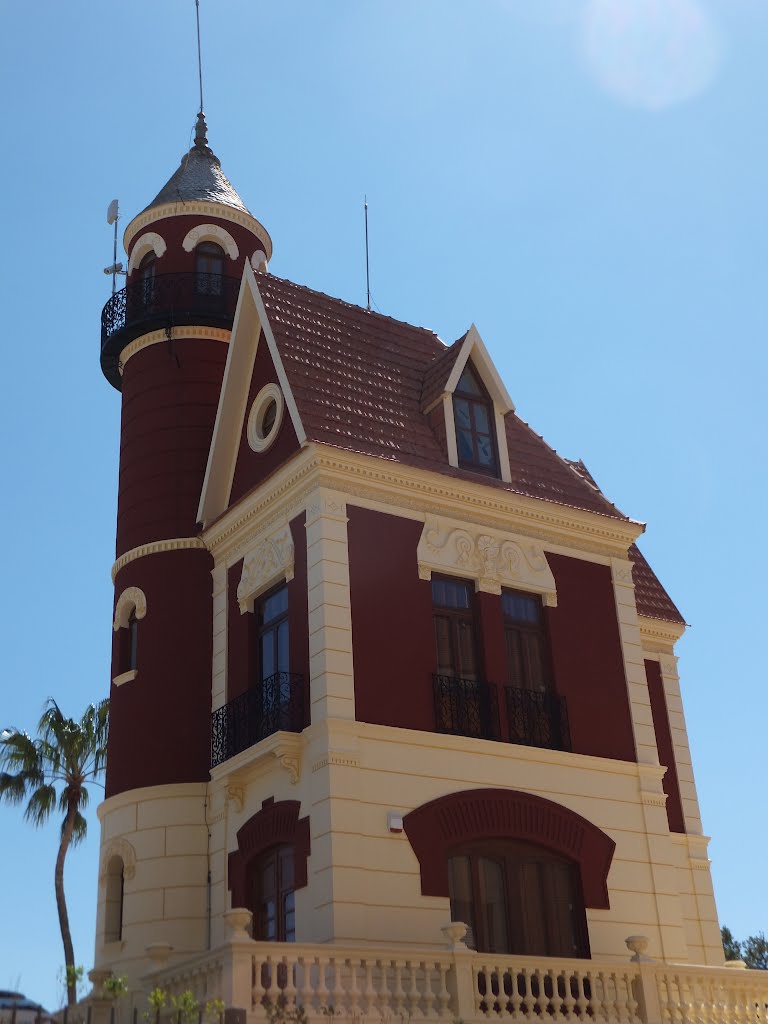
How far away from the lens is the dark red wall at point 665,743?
25.3 meters

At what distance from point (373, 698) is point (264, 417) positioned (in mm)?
6011

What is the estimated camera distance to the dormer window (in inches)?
899

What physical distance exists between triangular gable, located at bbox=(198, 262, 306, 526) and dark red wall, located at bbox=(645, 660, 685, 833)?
8956mm

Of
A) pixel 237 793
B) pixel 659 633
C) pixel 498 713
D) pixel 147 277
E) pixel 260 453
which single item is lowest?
pixel 237 793

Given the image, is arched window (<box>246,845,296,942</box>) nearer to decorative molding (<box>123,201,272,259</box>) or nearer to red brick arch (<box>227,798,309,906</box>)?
red brick arch (<box>227,798,309,906</box>)

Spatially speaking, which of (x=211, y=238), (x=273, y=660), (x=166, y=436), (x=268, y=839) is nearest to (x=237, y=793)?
(x=268, y=839)

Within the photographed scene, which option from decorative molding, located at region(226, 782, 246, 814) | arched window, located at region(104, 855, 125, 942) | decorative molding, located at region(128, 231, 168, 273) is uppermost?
decorative molding, located at region(128, 231, 168, 273)

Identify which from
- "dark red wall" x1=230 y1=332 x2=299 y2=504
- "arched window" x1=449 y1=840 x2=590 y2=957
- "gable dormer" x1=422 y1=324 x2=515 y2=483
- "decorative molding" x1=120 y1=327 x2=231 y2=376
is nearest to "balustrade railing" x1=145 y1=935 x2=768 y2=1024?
"arched window" x1=449 y1=840 x2=590 y2=957

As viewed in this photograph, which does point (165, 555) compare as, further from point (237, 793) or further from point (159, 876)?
point (159, 876)

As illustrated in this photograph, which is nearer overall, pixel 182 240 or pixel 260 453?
pixel 260 453

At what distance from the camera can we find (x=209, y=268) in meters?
26.8

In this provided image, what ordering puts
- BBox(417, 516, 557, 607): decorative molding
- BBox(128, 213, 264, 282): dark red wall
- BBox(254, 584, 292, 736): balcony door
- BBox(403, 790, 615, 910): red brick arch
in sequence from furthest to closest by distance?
BBox(128, 213, 264, 282): dark red wall < BBox(417, 516, 557, 607): decorative molding < BBox(254, 584, 292, 736): balcony door < BBox(403, 790, 615, 910): red brick arch

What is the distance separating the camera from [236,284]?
26.5 m

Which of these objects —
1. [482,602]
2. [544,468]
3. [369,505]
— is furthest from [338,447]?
[544,468]
